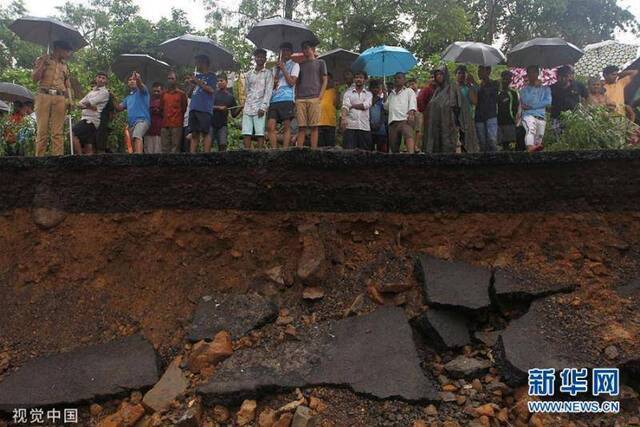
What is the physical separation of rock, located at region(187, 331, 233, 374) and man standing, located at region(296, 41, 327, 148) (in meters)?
2.98

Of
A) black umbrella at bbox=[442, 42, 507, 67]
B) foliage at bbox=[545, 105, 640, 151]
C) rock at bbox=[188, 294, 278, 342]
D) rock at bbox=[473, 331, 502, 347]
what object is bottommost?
rock at bbox=[473, 331, 502, 347]

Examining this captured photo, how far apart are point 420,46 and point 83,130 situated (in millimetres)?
10080

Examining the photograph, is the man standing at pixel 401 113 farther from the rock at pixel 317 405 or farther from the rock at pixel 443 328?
the rock at pixel 317 405

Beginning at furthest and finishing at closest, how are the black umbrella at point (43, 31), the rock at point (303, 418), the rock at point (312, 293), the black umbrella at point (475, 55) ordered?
the black umbrella at point (475, 55), the black umbrella at point (43, 31), the rock at point (312, 293), the rock at point (303, 418)

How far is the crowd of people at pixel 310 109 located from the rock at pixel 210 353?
2.83m

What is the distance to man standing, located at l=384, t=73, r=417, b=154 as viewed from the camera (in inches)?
270

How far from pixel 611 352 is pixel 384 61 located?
17.7 feet

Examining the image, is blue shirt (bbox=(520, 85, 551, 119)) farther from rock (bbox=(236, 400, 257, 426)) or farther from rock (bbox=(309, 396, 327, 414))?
rock (bbox=(236, 400, 257, 426))

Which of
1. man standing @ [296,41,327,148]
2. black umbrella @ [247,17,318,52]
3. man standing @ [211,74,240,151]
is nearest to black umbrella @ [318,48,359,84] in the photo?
black umbrella @ [247,17,318,52]

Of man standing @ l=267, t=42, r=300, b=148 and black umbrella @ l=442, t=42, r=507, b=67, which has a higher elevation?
black umbrella @ l=442, t=42, r=507, b=67

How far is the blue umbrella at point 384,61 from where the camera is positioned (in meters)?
7.71

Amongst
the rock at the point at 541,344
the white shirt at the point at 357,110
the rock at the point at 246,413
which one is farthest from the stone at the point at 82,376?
the white shirt at the point at 357,110

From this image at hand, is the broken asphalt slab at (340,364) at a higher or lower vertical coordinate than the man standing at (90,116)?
lower

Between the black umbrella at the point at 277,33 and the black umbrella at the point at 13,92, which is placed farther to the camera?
the black umbrella at the point at 13,92
